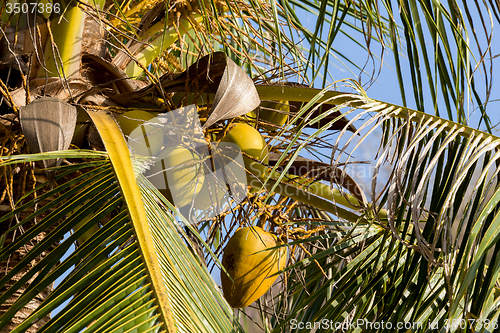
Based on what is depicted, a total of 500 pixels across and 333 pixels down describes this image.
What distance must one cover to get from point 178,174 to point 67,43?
0.53 meters

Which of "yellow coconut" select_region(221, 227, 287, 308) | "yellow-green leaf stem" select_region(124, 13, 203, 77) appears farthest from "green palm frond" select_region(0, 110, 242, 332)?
"yellow-green leaf stem" select_region(124, 13, 203, 77)

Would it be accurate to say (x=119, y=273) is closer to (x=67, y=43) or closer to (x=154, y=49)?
(x=67, y=43)

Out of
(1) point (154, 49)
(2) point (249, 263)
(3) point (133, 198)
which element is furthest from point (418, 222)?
(1) point (154, 49)

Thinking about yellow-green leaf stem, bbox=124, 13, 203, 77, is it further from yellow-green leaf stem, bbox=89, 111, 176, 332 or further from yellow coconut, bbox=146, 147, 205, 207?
yellow coconut, bbox=146, 147, 205, 207

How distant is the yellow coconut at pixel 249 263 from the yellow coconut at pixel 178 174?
20 cm

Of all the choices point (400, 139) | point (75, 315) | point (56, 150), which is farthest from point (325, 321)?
point (56, 150)

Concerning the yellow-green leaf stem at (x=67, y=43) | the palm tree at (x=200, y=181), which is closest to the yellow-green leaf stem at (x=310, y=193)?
the palm tree at (x=200, y=181)

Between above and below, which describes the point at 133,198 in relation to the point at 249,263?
above

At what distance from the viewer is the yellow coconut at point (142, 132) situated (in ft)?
3.59

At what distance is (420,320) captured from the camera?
103 centimetres

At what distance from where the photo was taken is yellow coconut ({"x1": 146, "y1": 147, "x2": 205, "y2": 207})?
108 cm

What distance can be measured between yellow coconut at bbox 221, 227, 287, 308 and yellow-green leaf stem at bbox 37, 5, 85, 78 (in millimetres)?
671

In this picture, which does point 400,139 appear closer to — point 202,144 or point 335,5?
point 335,5

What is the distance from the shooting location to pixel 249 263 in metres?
1.21
